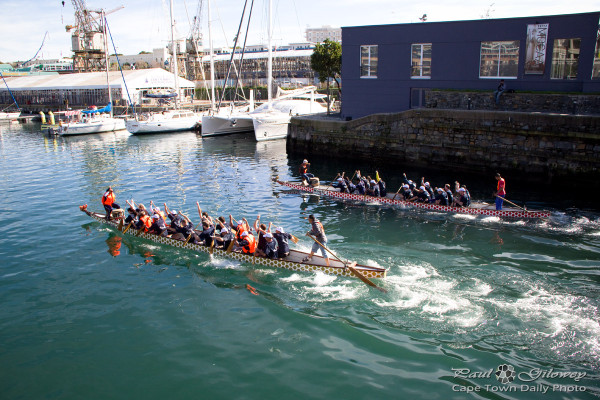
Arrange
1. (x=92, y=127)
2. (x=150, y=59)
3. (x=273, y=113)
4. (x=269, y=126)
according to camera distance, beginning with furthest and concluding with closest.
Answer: (x=150, y=59), (x=92, y=127), (x=273, y=113), (x=269, y=126)

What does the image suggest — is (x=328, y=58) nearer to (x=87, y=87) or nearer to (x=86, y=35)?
(x=87, y=87)

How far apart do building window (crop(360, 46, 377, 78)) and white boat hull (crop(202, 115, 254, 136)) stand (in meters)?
17.4

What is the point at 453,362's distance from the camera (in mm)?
10836

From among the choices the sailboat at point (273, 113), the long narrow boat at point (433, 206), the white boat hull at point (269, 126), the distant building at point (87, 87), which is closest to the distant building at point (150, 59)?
the distant building at point (87, 87)

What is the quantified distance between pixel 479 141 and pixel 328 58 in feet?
70.2

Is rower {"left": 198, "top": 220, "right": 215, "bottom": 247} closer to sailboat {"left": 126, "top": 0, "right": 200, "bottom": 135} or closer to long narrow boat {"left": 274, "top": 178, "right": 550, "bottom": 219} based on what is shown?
long narrow boat {"left": 274, "top": 178, "right": 550, "bottom": 219}

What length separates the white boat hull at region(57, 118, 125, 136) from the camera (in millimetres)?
56994

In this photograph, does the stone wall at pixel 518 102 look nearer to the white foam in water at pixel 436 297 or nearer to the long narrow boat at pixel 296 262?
the white foam in water at pixel 436 297

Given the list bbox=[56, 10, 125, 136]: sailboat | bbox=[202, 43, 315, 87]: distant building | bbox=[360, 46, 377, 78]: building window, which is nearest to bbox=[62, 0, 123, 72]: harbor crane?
bbox=[202, 43, 315, 87]: distant building

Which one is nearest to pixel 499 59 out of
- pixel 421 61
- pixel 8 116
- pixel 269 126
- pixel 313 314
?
pixel 421 61

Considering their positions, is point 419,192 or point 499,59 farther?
point 499,59

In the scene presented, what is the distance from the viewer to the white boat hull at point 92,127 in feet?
187

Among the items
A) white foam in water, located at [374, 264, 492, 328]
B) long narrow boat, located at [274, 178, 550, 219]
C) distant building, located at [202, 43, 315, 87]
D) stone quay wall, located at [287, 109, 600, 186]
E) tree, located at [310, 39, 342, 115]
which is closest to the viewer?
white foam in water, located at [374, 264, 492, 328]

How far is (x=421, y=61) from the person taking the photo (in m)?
34.2
